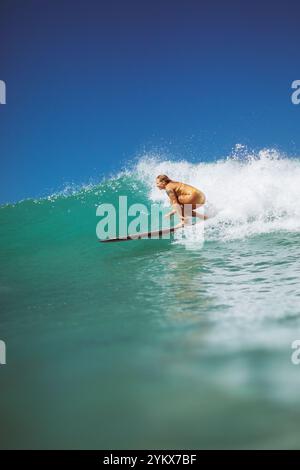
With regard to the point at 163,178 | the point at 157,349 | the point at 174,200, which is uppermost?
the point at 163,178

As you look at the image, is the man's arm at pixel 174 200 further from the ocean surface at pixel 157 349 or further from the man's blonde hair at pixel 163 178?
the ocean surface at pixel 157 349

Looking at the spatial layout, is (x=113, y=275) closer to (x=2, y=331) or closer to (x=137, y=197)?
(x=2, y=331)

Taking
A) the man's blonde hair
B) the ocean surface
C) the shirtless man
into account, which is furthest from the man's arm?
the ocean surface

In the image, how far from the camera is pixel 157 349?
6.87 feet

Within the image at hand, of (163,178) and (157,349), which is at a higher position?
(163,178)

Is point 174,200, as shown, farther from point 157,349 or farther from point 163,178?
point 157,349

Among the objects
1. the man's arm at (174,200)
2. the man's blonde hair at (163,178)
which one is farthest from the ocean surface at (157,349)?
the man's blonde hair at (163,178)

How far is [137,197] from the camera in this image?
31.9 feet

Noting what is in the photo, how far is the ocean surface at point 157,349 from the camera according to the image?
1.51 m

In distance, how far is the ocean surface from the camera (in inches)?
59.4

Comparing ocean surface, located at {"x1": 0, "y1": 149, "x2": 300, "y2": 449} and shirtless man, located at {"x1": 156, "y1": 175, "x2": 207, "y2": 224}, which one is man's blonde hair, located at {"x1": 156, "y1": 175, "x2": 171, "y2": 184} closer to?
shirtless man, located at {"x1": 156, "y1": 175, "x2": 207, "y2": 224}

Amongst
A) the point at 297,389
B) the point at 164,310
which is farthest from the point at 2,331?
the point at 297,389

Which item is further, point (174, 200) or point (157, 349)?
point (174, 200)

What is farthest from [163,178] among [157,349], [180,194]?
[157,349]
